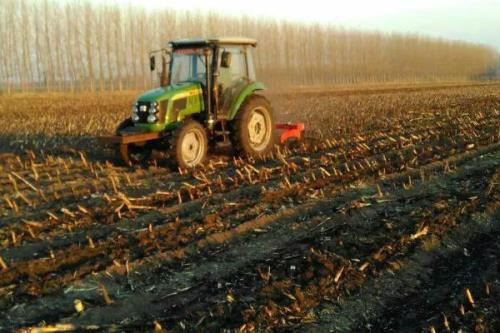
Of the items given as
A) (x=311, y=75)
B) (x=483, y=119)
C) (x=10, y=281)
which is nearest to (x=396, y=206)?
(x=10, y=281)

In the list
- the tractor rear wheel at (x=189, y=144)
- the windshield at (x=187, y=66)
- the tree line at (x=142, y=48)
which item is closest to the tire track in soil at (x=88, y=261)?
the tractor rear wheel at (x=189, y=144)

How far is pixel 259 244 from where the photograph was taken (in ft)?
15.7

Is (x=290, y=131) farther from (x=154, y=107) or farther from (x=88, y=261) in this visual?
(x=88, y=261)

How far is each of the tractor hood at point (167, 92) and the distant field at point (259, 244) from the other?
Result: 1.19 metres

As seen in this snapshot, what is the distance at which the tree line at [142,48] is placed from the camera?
40.8 metres

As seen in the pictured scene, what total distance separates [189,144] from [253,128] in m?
1.68

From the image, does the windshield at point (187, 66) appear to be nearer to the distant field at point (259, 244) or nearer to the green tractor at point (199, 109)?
the green tractor at point (199, 109)

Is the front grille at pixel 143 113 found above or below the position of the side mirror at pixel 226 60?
below

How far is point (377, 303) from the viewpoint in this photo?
366cm

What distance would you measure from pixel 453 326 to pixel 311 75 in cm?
5553

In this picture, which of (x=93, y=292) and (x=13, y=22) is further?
(x=13, y=22)

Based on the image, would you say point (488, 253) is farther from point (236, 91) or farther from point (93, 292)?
point (236, 91)

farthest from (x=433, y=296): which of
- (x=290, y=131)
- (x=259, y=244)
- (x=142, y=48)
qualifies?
(x=142, y=48)

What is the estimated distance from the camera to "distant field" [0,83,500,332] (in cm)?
355
